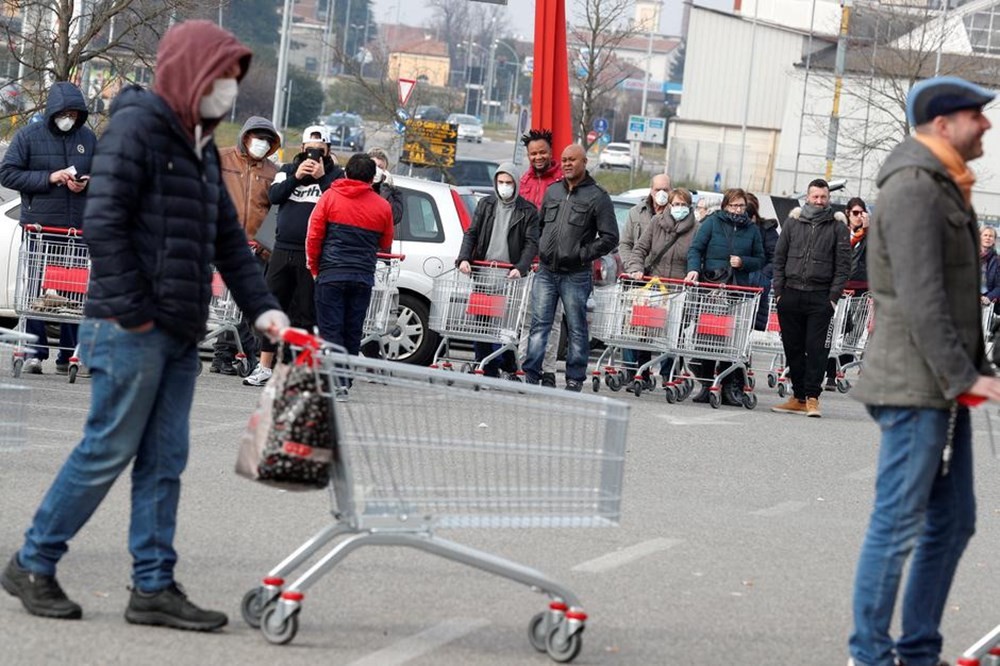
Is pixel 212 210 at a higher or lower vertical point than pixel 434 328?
higher

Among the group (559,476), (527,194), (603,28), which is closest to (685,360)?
(527,194)

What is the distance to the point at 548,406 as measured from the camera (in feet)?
19.6

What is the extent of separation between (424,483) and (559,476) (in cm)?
46

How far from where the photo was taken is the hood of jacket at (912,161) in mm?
5484

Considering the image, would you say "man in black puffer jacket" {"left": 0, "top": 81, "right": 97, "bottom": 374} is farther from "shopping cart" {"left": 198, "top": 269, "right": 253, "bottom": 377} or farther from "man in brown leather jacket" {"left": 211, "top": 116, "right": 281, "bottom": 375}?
"shopping cart" {"left": 198, "top": 269, "right": 253, "bottom": 377}

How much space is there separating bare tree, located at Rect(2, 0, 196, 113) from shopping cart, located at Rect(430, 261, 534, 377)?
18.4ft

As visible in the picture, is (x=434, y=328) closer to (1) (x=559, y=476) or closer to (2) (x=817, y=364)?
(2) (x=817, y=364)

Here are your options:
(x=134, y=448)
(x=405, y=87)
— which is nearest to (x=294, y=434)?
(x=134, y=448)

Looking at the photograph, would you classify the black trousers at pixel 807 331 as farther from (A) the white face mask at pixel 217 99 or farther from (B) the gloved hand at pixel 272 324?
(A) the white face mask at pixel 217 99

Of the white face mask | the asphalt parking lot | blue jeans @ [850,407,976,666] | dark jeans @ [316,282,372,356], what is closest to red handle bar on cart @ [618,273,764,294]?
dark jeans @ [316,282,372,356]

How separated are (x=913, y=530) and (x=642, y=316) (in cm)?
1040

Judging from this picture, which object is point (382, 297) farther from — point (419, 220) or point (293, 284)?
point (419, 220)

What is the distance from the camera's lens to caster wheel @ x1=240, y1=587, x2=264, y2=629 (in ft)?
19.8

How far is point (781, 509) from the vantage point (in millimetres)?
10016
